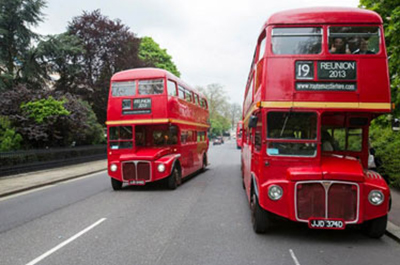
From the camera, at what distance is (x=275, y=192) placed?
5691 millimetres

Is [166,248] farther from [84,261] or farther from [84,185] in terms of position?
[84,185]

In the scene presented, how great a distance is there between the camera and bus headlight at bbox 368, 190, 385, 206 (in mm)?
5457

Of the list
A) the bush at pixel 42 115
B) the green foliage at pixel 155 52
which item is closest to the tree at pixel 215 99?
the green foliage at pixel 155 52

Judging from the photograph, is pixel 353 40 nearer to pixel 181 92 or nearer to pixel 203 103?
pixel 181 92

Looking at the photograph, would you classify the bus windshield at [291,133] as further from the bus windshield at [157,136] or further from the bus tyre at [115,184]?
the bus tyre at [115,184]

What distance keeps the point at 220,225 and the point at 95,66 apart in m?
27.7

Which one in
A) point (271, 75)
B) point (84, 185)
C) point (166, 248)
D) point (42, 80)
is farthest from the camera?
point (42, 80)

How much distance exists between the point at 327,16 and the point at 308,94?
147cm

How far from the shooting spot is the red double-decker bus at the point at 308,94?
566 cm

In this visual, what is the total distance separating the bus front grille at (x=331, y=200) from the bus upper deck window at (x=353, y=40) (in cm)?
236

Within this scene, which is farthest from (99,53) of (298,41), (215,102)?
(215,102)

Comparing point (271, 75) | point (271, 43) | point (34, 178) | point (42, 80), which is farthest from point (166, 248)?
point (42, 80)

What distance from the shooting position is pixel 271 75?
238 inches

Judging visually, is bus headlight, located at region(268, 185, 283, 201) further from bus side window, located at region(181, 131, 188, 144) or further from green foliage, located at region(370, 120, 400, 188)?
bus side window, located at region(181, 131, 188, 144)
